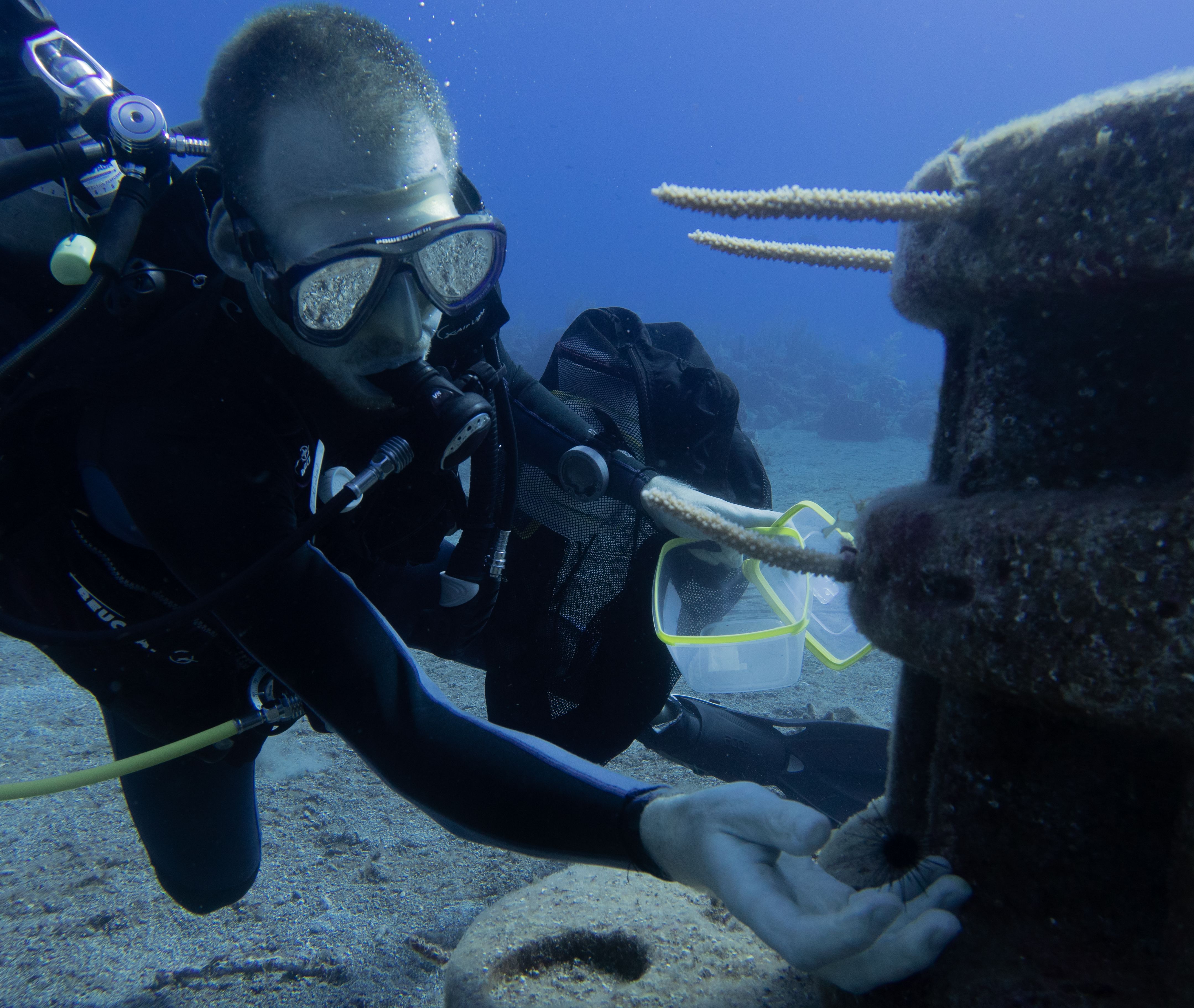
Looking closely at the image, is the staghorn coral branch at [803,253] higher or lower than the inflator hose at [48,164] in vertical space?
lower

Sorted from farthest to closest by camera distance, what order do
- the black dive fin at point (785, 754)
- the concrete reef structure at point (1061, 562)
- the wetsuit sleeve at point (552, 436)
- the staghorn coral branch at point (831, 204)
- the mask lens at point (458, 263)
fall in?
the black dive fin at point (785, 754)
the wetsuit sleeve at point (552, 436)
the mask lens at point (458, 263)
the staghorn coral branch at point (831, 204)
the concrete reef structure at point (1061, 562)

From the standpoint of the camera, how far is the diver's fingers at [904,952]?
919 mm

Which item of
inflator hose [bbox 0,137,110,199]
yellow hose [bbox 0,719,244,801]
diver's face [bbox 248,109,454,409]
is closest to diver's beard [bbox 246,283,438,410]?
diver's face [bbox 248,109,454,409]

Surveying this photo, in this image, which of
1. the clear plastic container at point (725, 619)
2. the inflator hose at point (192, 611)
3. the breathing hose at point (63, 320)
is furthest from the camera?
the clear plastic container at point (725, 619)

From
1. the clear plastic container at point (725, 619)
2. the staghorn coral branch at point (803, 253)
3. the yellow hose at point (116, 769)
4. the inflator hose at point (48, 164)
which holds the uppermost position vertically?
the inflator hose at point (48, 164)

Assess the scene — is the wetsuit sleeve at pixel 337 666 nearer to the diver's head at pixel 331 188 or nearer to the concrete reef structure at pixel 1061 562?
the diver's head at pixel 331 188

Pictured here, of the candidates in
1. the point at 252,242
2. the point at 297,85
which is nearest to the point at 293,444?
the point at 252,242

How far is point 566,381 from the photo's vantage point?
10.5ft

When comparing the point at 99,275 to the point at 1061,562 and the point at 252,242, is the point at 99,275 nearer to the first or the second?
the point at 252,242

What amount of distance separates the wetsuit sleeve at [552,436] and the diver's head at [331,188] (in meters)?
0.87

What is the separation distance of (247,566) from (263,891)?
2253 millimetres

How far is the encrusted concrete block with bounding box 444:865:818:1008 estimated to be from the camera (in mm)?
1570

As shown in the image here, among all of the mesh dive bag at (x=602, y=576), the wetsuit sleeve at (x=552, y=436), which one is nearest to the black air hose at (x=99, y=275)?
the wetsuit sleeve at (x=552, y=436)

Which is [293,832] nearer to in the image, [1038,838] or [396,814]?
[396,814]
